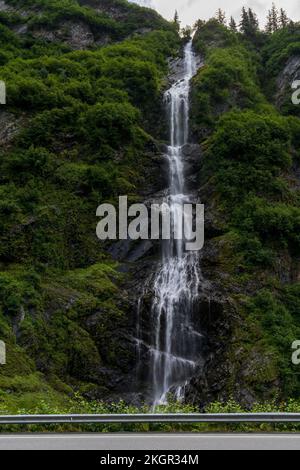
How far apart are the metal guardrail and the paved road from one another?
0.29 metres

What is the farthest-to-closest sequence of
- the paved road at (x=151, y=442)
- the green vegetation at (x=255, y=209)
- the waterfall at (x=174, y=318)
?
the green vegetation at (x=255, y=209)
the waterfall at (x=174, y=318)
the paved road at (x=151, y=442)

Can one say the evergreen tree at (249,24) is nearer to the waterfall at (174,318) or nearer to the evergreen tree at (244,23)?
the evergreen tree at (244,23)

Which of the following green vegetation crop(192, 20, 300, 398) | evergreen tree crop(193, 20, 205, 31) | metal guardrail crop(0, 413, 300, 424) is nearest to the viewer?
metal guardrail crop(0, 413, 300, 424)

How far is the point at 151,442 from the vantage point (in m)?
8.84

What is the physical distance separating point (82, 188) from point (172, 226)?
6070mm

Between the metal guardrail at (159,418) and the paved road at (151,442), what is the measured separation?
29 cm

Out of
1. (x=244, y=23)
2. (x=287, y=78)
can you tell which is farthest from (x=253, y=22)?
(x=287, y=78)

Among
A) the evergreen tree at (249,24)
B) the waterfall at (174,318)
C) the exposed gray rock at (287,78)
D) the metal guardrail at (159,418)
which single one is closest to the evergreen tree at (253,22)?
the evergreen tree at (249,24)

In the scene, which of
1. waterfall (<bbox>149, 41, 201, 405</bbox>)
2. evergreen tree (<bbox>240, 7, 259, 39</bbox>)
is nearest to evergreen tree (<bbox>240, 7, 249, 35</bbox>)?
evergreen tree (<bbox>240, 7, 259, 39</bbox>)

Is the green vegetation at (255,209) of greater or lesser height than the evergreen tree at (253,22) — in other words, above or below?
below

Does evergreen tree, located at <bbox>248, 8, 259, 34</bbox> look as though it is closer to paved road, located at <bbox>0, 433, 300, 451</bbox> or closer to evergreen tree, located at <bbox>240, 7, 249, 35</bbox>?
evergreen tree, located at <bbox>240, 7, 249, 35</bbox>

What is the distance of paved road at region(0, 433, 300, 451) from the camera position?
27.8ft

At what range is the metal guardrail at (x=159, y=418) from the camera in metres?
9.66

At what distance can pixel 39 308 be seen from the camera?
23797 millimetres
